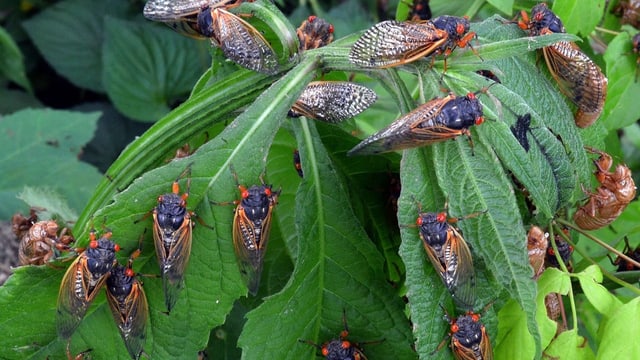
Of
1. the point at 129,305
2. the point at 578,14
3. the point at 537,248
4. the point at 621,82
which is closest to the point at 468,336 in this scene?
the point at 537,248

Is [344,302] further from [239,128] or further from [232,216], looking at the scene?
[239,128]

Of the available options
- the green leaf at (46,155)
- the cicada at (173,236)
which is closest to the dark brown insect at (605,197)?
the cicada at (173,236)

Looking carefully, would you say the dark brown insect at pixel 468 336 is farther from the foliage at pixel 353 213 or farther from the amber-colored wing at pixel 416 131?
the amber-colored wing at pixel 416 131

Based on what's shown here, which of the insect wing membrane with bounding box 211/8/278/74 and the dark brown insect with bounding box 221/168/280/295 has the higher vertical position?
the insect wing membrane with bounding box 211/8/278/74

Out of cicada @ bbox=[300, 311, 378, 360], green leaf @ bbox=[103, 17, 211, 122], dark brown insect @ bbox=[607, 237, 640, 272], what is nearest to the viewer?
cicada @ bbox=[300, 311, 378, 360]

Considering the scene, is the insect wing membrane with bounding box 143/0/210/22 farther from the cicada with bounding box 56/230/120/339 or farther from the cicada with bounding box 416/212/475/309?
the cicada with bounding box 416/212/475/309

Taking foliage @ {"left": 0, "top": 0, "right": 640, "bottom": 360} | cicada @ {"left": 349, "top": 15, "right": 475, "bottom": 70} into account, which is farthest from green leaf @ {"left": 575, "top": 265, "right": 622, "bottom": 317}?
cicada @ {"left": 349, "top": 15, "right": 475, "bottom": 70}
